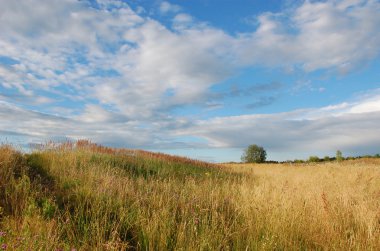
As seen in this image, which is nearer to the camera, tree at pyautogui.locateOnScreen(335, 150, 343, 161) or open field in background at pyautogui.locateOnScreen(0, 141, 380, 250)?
open field in background at pyautogui.locateOnScreen(0, 141, 380, 250)

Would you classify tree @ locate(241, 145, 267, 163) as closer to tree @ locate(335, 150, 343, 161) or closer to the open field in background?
tree @ locate(335, 150, 343, 161)

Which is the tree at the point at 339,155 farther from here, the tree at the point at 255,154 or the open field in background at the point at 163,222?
the open field in background at the point at 163,222

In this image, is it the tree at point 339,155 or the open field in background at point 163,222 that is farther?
the tree at point 339,155

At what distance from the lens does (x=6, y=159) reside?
890cm

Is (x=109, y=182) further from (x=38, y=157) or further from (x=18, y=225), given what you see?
(x=38, y=157)

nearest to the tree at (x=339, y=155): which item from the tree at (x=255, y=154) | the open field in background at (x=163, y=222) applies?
the tree at (x=255, y=154)

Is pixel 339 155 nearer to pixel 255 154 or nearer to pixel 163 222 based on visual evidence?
pixel 255 154

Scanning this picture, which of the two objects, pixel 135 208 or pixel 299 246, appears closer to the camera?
pixel 299 246

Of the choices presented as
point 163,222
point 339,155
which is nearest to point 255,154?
point 339,155

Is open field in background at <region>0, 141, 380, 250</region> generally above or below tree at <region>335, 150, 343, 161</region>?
below

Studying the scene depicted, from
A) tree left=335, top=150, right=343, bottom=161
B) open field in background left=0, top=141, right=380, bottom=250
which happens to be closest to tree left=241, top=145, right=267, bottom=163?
tree left=335, top=150, right=343, bottom=161

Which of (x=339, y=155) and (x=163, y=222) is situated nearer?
(x=163, y=222)

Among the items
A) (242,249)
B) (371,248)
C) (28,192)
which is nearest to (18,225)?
(28,192)

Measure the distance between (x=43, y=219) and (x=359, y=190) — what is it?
9.67m
